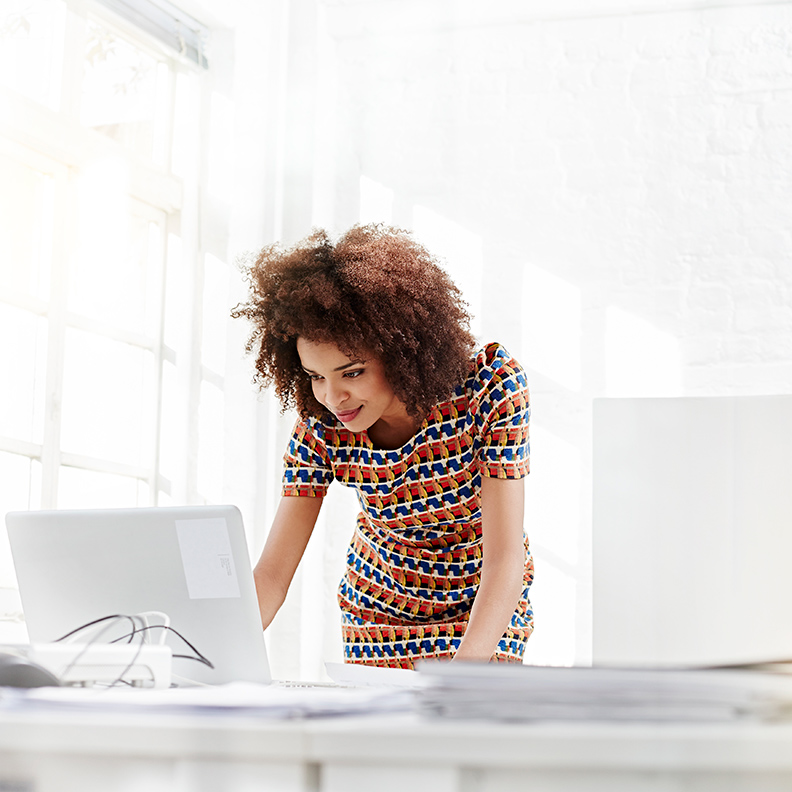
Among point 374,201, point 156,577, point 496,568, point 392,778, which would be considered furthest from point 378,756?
point 374,201

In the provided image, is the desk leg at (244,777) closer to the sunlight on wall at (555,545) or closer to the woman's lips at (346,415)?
the woman's lips at (346,415)

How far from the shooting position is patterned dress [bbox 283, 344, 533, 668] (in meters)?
1.58

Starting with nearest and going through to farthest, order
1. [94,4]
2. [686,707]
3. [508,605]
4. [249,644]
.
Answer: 1. [686,707]
2. [249,644]
3. [508,605]
4. [94,4]

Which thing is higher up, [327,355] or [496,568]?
[327,355]

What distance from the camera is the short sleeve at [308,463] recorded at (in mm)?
1663

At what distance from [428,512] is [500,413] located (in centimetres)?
20

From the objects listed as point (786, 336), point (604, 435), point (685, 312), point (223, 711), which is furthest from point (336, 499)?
point (223, 711)

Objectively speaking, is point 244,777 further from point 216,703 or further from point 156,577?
point 156,577

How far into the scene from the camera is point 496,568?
145 cm

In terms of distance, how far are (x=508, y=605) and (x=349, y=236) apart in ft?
2.24

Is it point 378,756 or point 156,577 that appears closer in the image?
point 378,756

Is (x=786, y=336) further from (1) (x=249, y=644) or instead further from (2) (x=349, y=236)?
(1) (x=249, y=644)

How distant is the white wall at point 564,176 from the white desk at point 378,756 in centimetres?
225

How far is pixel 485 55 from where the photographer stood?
2.93 meters
